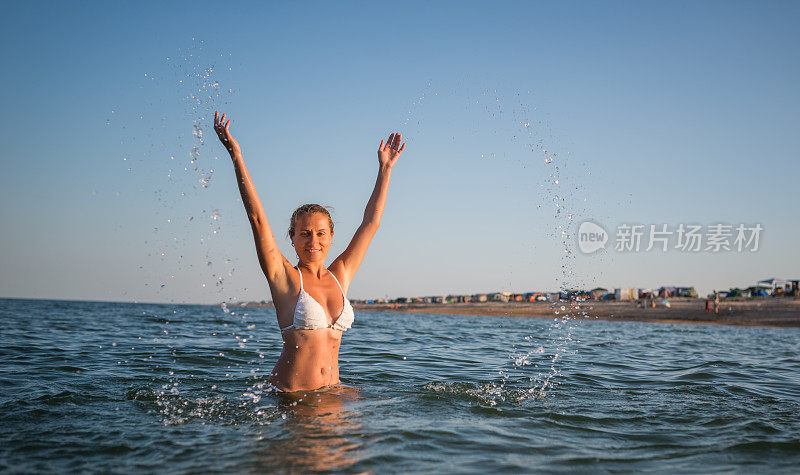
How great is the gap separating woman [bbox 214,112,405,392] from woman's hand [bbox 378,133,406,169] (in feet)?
1.37

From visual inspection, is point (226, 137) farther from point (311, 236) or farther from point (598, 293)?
point (598, 293)

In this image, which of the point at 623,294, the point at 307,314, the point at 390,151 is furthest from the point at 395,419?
Result: the point at 623,294

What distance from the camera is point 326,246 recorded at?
561 cm

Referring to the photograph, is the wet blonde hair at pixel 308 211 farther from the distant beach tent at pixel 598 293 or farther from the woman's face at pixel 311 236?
the distant beach tent at pixel 598 293

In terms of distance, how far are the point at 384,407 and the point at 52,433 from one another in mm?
3045

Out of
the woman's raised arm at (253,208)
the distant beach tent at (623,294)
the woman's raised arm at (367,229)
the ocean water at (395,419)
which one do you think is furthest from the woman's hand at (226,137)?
the distant beach tent at (623,294)

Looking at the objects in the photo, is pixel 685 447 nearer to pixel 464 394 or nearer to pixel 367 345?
pixel 464 394

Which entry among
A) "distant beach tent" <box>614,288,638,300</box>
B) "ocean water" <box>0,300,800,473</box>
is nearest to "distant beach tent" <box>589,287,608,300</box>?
"distant beach tent" <box>614,288,638,300</box>

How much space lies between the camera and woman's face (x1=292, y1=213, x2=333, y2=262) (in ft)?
17.7

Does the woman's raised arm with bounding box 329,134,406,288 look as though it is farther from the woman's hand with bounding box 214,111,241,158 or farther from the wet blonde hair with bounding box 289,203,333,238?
the woman's hand with bounding box 214,111,241,158

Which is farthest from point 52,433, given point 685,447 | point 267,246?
point 685,447

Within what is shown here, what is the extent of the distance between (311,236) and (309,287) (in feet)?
1.71

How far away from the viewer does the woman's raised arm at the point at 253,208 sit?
15.5 ft

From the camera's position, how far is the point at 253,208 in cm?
480
